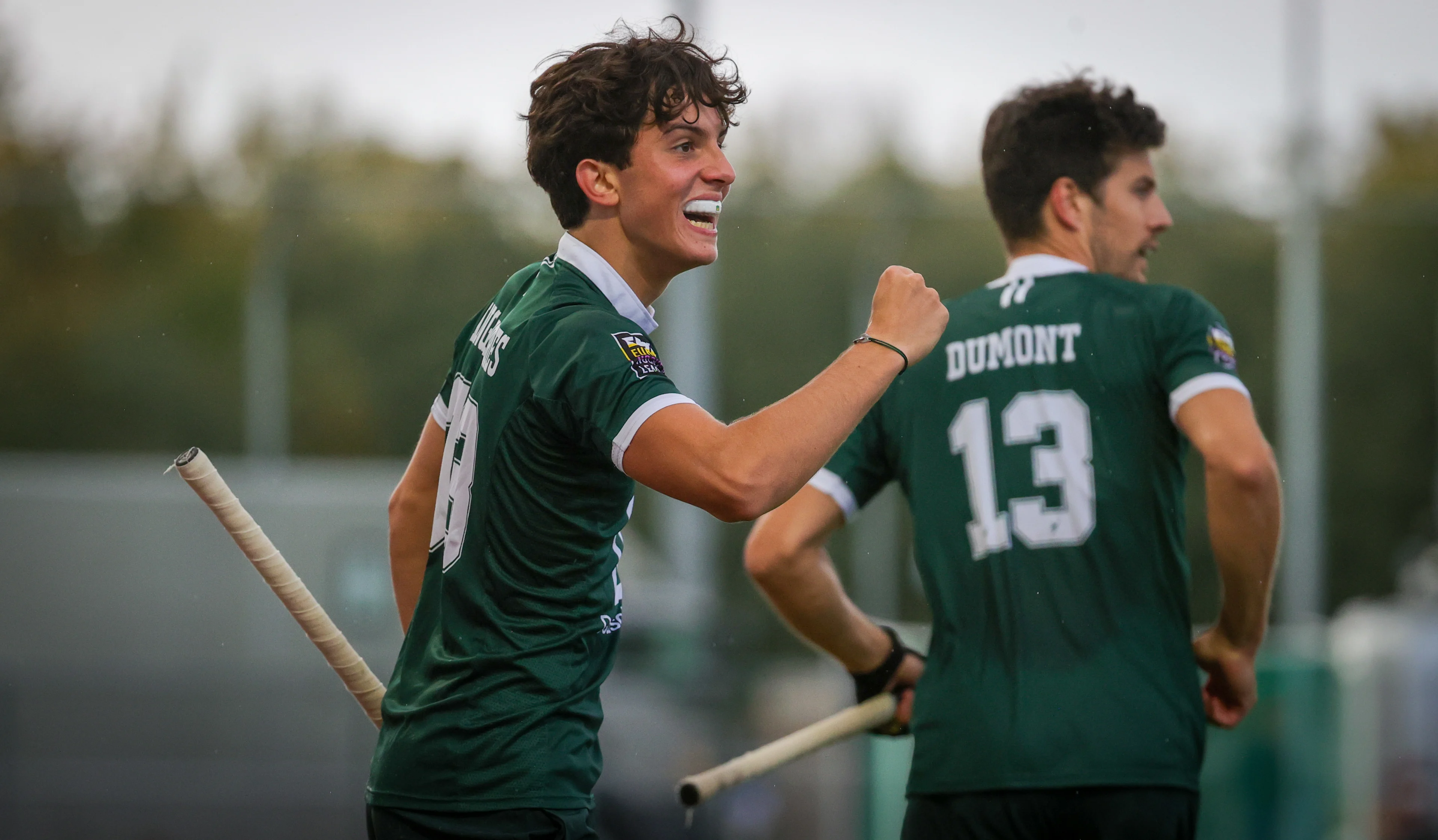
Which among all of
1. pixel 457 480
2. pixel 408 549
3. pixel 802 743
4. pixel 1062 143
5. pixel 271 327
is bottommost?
pixel 802 743

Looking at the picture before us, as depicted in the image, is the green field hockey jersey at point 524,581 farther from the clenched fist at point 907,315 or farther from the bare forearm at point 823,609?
the bare forearm at point 823,609

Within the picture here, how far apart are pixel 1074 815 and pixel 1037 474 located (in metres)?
0.73

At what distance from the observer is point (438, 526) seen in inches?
111

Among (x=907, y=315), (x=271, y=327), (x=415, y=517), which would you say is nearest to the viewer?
(x=907, y=315)

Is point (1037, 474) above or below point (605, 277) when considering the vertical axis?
below

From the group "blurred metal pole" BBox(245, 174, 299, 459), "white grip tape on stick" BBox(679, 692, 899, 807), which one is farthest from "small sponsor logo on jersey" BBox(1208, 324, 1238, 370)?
"blurred metal pole" BBox(245, 174, 299, 459)

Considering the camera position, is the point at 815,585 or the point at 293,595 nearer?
the point at 293,595

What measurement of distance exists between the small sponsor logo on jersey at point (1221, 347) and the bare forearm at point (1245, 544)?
237 millimetres

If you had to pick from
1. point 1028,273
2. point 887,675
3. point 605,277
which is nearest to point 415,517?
point 605,277

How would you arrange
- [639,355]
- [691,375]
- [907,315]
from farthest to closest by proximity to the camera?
[691,375] < [907,315] < [639,355]

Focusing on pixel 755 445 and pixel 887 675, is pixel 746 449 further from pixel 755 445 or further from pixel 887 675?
pixel 887 675

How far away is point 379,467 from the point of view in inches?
647

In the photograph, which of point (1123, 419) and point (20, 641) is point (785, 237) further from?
point (1123, 419)

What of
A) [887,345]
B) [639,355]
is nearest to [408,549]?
[639,355]
